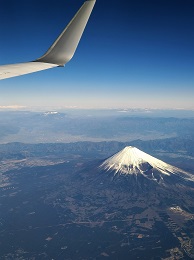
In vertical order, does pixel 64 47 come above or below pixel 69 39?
below

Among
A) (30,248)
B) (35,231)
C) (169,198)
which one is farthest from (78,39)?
(169,198)

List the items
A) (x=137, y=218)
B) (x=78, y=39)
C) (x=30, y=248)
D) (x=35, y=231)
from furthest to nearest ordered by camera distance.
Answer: (x=137, y=218), (x=35, y=231), (x=30, y=248), (x=78, y=39)

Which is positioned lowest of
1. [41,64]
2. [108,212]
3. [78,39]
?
[108,212]

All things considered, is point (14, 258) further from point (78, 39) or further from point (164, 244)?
point (78, 39)

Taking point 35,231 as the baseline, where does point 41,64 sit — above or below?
→ above

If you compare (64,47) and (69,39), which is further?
(64,47)

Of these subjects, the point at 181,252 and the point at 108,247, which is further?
the point at 108,247
